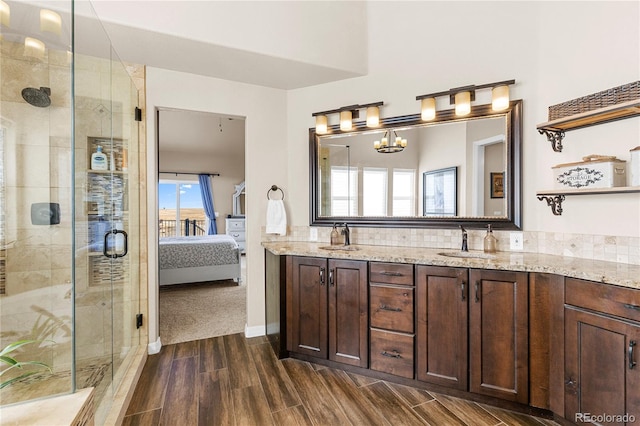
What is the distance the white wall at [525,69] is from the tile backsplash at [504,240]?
0.22 ft

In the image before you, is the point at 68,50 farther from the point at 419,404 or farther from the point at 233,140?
the point at 233,140

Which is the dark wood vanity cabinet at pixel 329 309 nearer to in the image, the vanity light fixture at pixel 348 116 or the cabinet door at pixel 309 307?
the cabinet door at pixel 309 307

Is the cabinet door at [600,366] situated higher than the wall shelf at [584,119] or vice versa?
the wall shelf at [584,119]

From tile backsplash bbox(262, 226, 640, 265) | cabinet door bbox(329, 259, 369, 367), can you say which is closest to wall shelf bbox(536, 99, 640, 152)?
tile backsplash bbox(262, 226, 640, 265)

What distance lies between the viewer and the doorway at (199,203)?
10.8 ft

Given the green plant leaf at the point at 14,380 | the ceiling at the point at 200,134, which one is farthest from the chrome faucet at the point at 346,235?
the green plant leaf at the point at 14,380

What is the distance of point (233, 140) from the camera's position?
6102 millimetres

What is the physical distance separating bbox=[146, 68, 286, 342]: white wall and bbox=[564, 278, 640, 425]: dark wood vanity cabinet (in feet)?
7.76

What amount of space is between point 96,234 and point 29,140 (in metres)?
0.71

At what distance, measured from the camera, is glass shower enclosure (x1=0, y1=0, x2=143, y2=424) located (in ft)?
5.76

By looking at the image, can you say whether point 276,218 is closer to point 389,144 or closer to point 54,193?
point 389,144

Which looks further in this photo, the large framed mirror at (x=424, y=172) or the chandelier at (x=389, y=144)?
the chandelier at (x=389, y=144)

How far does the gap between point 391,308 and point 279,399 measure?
0.95 m

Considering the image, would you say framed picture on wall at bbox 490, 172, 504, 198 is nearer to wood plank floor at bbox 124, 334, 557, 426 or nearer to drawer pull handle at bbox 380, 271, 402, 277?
drawer pull handle at bbox 380, 271, 402, 277
